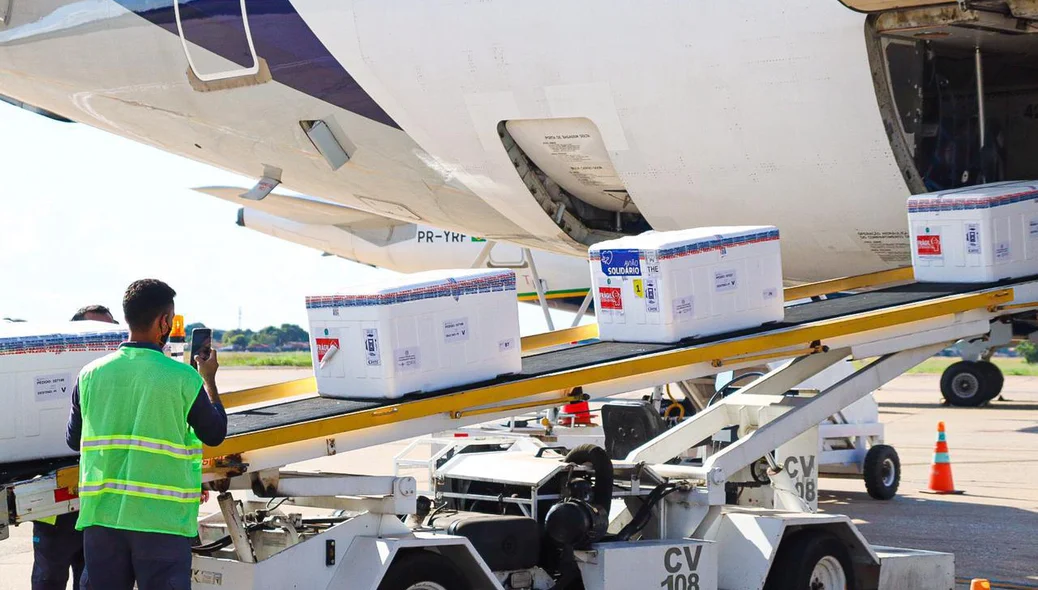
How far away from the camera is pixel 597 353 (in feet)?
24.5

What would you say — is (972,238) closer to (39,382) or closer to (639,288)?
(639,288)

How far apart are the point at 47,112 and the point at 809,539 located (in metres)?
8.24

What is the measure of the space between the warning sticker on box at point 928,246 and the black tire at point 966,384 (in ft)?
56.6

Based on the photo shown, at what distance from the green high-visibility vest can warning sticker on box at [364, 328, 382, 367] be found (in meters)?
1.39

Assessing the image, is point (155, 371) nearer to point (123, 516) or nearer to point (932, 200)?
point (123, 516)

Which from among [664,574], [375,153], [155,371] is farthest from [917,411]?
[155,371]

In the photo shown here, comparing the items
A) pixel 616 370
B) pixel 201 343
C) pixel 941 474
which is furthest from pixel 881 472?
pixel 201 343

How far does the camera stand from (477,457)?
25.6ft

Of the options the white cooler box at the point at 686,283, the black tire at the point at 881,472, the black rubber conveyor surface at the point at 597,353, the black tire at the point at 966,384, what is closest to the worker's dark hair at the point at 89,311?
the black rubber conveyor surface at the point at 597,353

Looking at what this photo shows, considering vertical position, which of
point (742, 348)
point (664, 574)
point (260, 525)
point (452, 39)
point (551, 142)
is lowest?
point (664, 574)

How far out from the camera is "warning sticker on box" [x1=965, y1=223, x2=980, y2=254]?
8.23 meters

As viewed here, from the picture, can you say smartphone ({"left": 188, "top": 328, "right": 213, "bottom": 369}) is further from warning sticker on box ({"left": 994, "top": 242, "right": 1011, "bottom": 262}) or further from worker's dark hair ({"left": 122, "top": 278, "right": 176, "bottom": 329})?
warning sticker on box ({"left": 994, "top": 242, "right": 1011, "bottom": 262})

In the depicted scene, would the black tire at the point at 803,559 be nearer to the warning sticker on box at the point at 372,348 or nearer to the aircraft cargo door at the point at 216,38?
the warning sticker on box at the point at 372,348

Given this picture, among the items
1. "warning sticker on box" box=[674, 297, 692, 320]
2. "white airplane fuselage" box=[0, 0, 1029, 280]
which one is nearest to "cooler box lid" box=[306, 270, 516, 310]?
"warning sticker on box" box=[674, 297, 692, 320]
